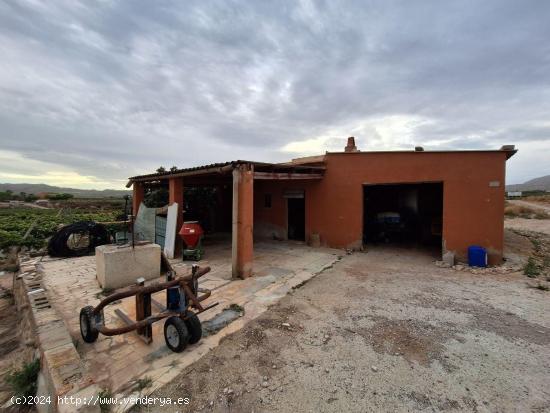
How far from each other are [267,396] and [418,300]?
4.31 m

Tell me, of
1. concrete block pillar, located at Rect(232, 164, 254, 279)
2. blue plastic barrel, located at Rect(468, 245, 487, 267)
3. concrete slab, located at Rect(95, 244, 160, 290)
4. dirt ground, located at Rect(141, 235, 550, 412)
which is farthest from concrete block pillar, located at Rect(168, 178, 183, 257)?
blue plastic barrel, located at Rect(468, 245, 487, 267)

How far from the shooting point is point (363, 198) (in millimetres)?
11109

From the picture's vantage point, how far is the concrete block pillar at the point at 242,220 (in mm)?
7094

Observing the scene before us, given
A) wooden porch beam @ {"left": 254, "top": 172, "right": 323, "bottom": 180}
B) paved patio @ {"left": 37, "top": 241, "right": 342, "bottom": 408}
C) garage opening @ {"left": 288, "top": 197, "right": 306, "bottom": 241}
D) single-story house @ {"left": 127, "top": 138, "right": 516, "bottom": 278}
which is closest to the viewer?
paved patio @ {"left": 37, "top": 241, "right": 342, "bottom": 408}

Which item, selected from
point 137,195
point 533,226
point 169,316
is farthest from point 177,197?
point 533,226

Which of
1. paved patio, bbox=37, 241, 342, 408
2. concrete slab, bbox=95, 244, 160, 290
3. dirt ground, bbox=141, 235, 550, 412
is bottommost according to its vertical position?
dirt ground, bbox=141, 235, 550, 412

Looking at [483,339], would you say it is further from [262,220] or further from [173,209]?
[262,220]

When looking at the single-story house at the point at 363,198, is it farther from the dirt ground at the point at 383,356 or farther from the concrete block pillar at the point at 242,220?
the dirt ground at the point at 383,356

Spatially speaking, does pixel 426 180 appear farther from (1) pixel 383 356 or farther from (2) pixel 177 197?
(2) pixel 177 197

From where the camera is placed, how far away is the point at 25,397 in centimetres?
352

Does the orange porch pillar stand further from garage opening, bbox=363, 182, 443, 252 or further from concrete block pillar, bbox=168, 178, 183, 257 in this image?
garage opening, bbox=363, 182, 443, 252

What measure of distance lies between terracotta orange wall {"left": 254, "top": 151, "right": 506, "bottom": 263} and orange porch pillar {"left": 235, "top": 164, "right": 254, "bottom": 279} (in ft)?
15.5

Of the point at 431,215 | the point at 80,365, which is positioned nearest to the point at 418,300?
the point at 80,365

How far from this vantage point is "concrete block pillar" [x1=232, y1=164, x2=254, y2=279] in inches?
279
